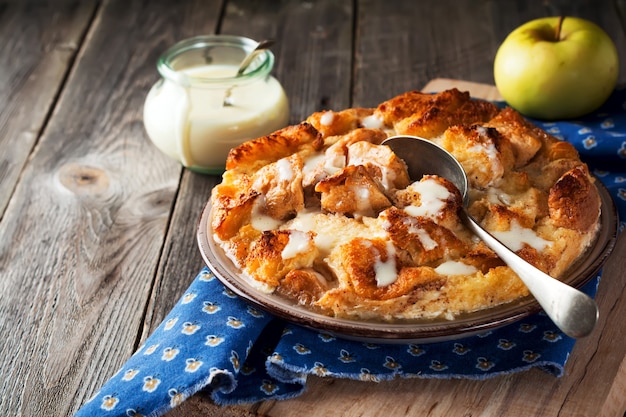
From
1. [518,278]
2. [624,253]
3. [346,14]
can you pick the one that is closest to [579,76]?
[624,253]

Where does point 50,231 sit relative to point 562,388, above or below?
below

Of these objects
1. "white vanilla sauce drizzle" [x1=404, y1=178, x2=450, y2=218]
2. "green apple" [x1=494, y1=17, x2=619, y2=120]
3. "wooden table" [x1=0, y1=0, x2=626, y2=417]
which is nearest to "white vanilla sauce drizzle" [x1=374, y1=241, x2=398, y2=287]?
"white vanilla sauce drizzle" [x1=404, y1=178, x2=450, y2=218]

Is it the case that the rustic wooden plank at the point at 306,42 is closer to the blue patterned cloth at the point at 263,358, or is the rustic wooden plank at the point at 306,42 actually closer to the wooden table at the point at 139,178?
the wooden table at the point at 139,178

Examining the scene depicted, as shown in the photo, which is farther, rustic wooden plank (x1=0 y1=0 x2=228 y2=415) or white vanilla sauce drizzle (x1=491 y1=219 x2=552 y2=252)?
rustic wooden plank (x1=0 y1=0 x2=228 y2=415)

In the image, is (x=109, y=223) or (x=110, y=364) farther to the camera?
(x=109, y=223)

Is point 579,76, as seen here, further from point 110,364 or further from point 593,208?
point 110,364

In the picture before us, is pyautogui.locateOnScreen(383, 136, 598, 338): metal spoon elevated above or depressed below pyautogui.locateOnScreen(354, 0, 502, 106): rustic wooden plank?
above

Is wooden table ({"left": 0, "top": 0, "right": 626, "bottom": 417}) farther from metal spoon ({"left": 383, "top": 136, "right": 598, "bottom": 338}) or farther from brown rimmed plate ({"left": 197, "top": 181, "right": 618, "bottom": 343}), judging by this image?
metal spoon ({"left": 383, "top": 136, "right": 598, "bottom": 338})

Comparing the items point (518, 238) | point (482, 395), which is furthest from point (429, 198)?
point (482, 395)
